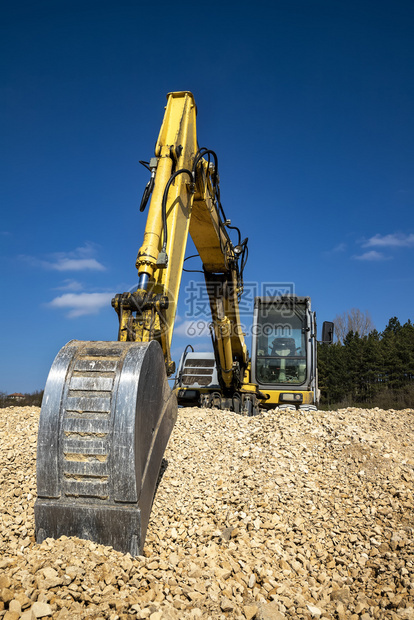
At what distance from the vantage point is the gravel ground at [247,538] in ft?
7.57

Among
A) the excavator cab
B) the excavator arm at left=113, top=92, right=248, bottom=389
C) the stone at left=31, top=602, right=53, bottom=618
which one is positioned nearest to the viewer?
the stone at left=31, top=602, right=53, bottom=618

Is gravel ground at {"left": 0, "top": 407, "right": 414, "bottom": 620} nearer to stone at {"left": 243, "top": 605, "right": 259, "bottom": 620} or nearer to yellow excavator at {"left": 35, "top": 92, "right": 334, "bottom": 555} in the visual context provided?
stone at {"left": 243, "top": 605, "right": 259, "bottom": 620}

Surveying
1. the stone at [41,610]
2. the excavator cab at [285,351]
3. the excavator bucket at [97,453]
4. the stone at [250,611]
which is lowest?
the stone at [250,611]

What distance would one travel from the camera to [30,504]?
348 cm

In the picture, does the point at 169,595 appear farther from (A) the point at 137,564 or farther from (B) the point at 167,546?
(B) the point at 167,546

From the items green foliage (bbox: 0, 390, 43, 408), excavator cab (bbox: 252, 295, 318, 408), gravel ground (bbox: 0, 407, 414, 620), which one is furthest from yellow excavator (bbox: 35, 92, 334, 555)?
green foliage (bbox: 0, 390, 43, 408)

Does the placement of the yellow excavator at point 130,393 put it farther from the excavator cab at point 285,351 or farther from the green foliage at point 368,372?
the green foliage at point 368,372

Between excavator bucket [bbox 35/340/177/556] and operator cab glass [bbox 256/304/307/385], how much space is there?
19.5ft

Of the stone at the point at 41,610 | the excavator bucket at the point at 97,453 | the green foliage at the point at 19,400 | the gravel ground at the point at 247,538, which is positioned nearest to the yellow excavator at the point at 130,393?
the excavator bucket at the point at 97,453

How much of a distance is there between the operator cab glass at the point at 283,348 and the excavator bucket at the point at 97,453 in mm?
5931

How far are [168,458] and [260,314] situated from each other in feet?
16.4

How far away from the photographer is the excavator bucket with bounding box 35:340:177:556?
2604mm

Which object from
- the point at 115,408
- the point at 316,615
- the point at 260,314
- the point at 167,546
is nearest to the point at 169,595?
the point at 167,546

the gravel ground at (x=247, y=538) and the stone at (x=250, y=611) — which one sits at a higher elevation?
the gravel ground at (x=247, y=538)
